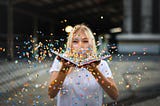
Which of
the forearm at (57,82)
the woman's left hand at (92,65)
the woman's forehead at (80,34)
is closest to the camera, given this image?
the woman's left hand at (92,65)

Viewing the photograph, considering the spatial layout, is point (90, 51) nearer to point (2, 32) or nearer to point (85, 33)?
point (85, 33)

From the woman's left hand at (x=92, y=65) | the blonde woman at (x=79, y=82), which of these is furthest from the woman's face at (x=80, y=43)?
the woman's left hand at (x=92, y=65)

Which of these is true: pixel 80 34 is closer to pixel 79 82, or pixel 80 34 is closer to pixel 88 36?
pixel 88 36

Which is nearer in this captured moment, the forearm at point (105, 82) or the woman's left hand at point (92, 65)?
the woman's left hand at point (92, 65)

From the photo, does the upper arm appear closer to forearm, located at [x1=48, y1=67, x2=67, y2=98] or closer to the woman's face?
forearm, located at [x1=48, y1=67, x2=67, y2=98]

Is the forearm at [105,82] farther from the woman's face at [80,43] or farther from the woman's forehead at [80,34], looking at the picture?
the woman's forehead at [80,34]

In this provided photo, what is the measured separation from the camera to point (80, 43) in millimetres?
2812

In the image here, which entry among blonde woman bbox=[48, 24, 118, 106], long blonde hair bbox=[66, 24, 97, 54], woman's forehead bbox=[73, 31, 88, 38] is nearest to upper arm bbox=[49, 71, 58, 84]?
blonde woman bbox=[48, 24, 118, 106]

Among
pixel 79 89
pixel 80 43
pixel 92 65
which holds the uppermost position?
pixel 80 43

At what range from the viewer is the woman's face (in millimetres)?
2774

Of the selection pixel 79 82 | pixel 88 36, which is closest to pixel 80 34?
pixel 88 36

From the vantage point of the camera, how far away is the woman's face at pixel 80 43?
2774 mm

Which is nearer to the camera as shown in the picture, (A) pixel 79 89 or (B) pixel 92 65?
(B) pixel 92 65

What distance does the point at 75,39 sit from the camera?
285 centimetres
